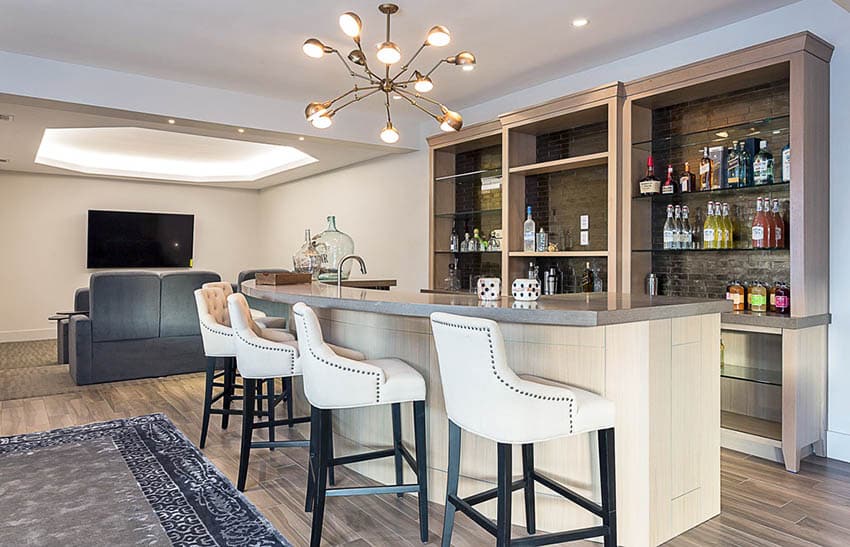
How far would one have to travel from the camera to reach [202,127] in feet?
17.4

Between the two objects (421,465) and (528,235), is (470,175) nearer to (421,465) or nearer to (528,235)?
(528,235)

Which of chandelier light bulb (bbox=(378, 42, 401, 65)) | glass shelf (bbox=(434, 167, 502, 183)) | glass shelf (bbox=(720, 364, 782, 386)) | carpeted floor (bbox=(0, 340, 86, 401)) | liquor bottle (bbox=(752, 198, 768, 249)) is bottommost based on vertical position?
carpeted floor (bbox=(0, 340, 86, 401))

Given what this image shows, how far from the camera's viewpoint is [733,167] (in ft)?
12.0

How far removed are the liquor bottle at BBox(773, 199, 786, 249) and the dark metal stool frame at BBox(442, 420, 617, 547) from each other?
83.4 inches

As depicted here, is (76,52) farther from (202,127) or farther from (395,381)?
(395,381)

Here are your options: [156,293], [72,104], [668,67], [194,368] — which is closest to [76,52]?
[72,104]

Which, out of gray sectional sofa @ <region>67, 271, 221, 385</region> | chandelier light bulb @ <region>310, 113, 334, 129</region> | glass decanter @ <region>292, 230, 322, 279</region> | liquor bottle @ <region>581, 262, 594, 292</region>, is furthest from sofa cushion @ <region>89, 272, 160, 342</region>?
liquor bottle @ <region>581, 262, 594, 292</region>

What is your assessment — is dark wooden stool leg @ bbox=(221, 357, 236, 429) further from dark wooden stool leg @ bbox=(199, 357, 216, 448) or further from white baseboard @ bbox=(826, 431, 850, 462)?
white baseboard @ bbox=(826, 431, 850, 462)

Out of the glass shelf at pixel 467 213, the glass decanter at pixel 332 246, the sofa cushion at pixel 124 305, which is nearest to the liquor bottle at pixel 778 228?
the glass shelf at pixel 467 213

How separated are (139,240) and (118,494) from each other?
7193 millimetres

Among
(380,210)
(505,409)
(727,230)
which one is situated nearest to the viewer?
(505,409)

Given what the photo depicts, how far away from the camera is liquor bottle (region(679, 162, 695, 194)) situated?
3898 mm

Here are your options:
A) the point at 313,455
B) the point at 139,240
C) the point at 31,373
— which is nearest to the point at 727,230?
the point at 313,455

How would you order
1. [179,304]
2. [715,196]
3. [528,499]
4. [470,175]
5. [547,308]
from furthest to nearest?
[179,304]
[470,175]
[715,196]
[528,499]
[547,308]
